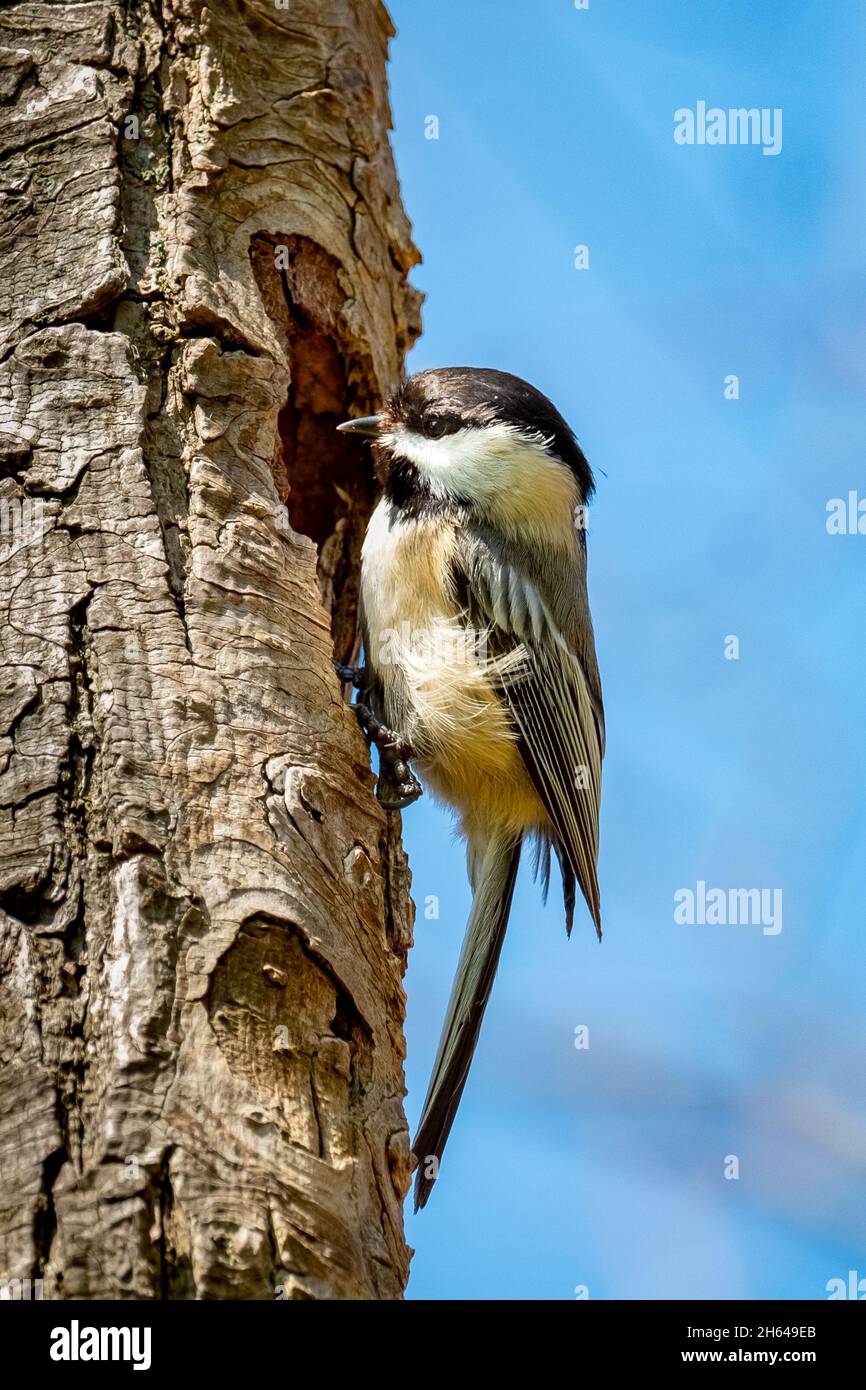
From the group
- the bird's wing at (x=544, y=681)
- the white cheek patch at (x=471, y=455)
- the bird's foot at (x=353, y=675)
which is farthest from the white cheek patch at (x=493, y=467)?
the bird's foot at (x=353, y=675)

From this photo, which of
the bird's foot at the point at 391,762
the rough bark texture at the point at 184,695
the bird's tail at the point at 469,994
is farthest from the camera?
A: the bird's foot at the point at 391,762

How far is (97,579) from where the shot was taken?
98.5 inches

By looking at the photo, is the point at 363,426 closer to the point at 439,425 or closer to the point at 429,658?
the point at 439,425

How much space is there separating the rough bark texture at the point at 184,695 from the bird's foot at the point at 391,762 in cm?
47

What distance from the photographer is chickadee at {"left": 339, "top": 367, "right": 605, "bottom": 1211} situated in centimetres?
345

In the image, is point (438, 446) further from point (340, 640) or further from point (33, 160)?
point (33, 160)

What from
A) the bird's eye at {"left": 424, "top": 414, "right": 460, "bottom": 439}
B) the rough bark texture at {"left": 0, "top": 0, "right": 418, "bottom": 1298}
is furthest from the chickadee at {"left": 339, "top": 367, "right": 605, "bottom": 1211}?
the rough bark texture at {"left": 0, "top": 0, "right": 418, "bottom": 1298}

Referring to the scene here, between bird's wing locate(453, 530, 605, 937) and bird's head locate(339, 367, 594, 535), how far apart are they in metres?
0.12

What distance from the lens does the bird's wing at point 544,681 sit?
137 inches

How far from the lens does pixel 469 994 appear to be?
10.5ft

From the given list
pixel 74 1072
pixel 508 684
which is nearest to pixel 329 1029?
pixel 74 1072

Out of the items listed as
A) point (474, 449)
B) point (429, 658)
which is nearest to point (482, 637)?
point (429, 658)

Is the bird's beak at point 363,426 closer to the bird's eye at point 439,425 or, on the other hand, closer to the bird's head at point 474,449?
the bird's head at point 474,449

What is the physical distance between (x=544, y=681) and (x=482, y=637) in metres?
0.20
